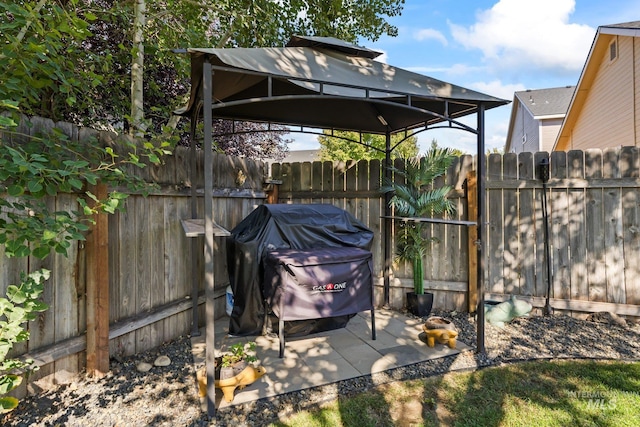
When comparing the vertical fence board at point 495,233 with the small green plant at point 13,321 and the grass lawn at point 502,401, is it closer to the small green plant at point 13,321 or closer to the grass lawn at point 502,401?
the grass lawn at point 502,401

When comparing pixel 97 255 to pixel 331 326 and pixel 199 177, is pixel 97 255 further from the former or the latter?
pixel 331 326

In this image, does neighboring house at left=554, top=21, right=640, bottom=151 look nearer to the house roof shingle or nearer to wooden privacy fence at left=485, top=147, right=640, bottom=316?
the house roof shingle

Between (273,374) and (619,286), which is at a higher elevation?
(619,286)

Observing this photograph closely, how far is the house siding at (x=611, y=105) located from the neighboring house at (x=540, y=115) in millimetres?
3029

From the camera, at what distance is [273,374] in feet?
8.55

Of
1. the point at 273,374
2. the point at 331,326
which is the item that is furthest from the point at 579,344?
the point at 273,374

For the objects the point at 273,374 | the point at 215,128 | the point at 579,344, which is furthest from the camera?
the point at 215,128

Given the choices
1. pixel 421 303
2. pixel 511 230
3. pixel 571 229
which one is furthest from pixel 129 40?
pixel 571 229

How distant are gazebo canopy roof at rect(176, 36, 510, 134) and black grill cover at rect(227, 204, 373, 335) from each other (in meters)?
1.15

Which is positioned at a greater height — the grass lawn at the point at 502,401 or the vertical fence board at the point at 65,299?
the vertical fence board at the point at 65,299

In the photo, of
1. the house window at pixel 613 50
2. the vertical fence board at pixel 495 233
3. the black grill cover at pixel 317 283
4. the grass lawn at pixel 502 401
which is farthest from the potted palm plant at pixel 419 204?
the house window at pixel 613 50

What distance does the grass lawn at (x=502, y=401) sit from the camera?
2.10 meters

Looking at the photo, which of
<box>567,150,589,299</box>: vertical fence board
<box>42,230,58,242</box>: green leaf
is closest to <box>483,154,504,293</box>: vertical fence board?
<box>567,150,589,299</box>: vertical fence board

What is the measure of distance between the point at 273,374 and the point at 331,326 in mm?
1001
